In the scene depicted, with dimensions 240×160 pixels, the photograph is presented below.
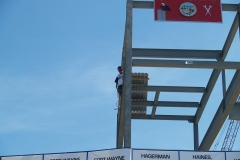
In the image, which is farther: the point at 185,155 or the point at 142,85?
the point at 142,85

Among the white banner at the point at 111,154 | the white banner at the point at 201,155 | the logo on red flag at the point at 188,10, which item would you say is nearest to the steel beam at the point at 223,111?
the logo on red flag at the point at 188,10

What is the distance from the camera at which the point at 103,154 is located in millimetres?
18750

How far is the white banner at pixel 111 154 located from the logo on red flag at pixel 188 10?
7.42 meters

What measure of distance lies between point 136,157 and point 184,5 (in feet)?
28.2

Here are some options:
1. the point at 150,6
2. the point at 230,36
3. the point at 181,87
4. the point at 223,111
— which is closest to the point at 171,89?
the point at 181,87

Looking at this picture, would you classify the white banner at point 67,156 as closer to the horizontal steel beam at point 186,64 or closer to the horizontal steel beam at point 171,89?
the horizontal steel beam at point 186,64

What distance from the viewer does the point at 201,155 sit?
1880 cm

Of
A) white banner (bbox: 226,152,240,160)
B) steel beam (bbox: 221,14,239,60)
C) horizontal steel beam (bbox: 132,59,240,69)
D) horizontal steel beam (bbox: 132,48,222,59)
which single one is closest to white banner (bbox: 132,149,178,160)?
white banner (bbox: 226,152,240,160)

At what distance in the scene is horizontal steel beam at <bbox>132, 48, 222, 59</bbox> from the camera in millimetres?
24377

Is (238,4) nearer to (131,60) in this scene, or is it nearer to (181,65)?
(181,65)

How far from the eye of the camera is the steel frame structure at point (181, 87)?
2201 cm

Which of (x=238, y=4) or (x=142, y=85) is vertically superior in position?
(x=238, y=4)

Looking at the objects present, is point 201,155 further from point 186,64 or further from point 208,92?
point 208,92

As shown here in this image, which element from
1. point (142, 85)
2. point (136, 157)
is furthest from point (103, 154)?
point (142, 85)
